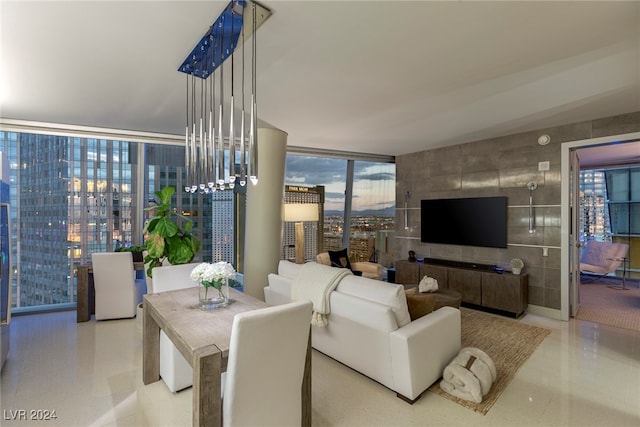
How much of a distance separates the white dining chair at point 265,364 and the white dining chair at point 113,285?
3094 mm

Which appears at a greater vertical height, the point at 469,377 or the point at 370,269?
the point at 370,269

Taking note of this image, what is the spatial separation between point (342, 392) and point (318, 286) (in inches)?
32.4

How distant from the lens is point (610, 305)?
15.5 feet

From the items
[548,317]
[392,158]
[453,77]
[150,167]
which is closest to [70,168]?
[150,167]

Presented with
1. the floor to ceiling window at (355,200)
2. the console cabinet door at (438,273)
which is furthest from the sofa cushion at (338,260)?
the console cabinet door at (438,273)

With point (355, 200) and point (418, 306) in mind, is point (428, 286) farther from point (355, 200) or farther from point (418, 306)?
point (355, 200)

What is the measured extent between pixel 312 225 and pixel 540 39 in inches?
179

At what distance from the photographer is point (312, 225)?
6.11 meters

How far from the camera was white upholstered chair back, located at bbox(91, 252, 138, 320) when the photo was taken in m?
3.90

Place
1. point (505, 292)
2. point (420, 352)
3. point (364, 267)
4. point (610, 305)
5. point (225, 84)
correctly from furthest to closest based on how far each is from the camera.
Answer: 1. point (364, 267)
2. point (610, 305)
3. point (505, 292)
4. point (225, 84)
5. point (420, 352)

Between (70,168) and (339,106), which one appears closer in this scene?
(339,106)

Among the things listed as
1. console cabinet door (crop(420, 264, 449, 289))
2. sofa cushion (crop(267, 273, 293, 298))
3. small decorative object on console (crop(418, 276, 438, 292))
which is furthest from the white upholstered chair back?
console cabinet door (crop(420, 264, 449, 289))

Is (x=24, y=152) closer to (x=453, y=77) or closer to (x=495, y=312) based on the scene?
(x=453, y=77)
